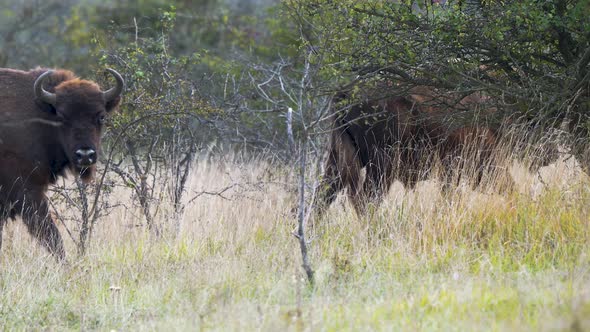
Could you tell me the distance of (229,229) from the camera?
859 cm

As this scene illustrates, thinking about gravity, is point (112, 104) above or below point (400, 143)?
above

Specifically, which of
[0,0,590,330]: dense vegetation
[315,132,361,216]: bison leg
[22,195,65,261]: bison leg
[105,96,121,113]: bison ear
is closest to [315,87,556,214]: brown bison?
[315,132,361,216]: bison leg

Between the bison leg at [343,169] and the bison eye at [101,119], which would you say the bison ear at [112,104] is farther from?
the bison leg at [343,169]

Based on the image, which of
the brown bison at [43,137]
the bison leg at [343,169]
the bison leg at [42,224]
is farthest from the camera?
the bison leg at [343,169]

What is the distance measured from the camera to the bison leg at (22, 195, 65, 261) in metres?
8.26

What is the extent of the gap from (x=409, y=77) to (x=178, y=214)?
2.81 m

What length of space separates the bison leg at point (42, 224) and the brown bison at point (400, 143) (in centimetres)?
270

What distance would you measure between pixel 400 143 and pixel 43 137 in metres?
3.81

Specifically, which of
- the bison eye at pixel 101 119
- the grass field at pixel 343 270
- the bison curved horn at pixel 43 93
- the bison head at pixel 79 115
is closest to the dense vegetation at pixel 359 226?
the grass field at pixel 343 270

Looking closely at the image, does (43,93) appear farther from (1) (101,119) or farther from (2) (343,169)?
(2) (343,169)

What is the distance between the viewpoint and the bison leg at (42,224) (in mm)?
8258

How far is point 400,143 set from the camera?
937cm

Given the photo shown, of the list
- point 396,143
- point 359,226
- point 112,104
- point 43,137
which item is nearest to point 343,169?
point 396,143

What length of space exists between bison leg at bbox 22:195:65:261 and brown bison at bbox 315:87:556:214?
2.70 metres
